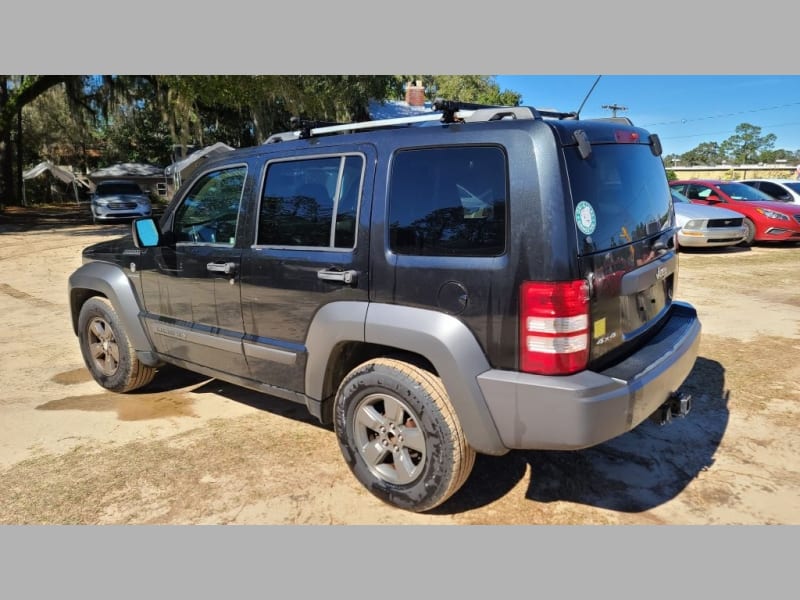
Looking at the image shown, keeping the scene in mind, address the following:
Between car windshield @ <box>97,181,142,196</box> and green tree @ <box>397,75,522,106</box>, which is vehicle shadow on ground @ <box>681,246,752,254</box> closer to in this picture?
car windshield @ <box>97,181,142,196</box>

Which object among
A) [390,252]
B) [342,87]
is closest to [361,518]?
[390,252]

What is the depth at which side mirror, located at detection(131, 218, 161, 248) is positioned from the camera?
4.00 m

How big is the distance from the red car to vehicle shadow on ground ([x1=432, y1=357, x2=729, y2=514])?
34.5 ft

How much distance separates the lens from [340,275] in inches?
122

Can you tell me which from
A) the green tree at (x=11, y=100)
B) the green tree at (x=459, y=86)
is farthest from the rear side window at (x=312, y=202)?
the green tree at (x=459, y=86)

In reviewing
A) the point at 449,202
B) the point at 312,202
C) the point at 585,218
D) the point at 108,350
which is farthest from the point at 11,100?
the point at 585,218

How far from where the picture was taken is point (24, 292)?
9.07 m

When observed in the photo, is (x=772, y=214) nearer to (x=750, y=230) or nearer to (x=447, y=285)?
(x=750, y=230)

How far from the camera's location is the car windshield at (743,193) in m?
14.0

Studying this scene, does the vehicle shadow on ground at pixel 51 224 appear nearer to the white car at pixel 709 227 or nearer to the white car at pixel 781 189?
the white car at pixel 709 227

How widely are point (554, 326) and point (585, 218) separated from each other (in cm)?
52

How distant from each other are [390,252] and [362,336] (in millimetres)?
463

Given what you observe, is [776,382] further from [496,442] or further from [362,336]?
[362,336]

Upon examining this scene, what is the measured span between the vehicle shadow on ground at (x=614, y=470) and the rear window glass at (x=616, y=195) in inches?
56.0
